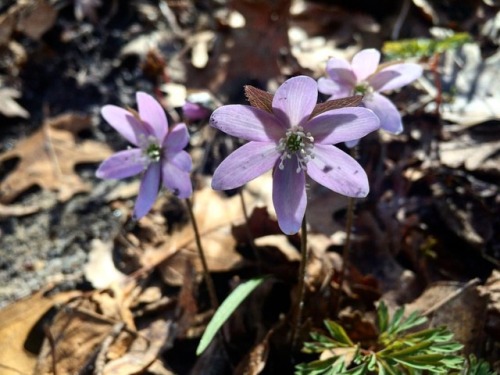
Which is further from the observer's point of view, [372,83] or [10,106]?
[10,106]

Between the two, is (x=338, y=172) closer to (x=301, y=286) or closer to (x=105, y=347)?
(x=301, y=286)

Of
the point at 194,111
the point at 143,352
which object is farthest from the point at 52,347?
the point at 194,111

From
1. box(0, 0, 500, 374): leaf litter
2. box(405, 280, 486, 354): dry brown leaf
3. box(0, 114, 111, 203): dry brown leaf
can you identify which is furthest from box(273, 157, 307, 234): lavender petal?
box(0, 114, 111, 203): dry brown leaf

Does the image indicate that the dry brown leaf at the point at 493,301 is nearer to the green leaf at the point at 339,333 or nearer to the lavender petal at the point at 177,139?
the green leaf at the point at 339,333

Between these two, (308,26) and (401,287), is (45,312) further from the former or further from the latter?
(308,26)

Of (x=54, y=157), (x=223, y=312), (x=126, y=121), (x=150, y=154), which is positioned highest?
(x=126, y=121)

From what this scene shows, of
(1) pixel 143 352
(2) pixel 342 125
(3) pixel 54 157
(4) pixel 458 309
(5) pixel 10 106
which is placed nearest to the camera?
(2) pixel 342 125

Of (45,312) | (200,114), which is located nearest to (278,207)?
(200,114)
